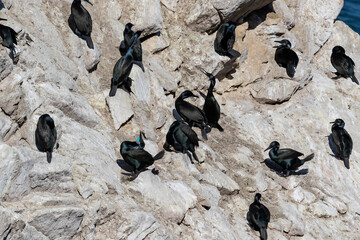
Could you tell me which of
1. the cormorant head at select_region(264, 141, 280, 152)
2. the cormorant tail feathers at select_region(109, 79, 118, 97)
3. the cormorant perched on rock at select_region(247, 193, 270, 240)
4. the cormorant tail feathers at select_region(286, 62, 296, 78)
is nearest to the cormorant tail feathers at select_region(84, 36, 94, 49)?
the cormorant tail feathers at select_region(109, 79, 118, 97)

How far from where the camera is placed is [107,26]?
16469 mm

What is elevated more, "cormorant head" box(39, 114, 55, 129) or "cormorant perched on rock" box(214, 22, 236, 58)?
"cormorant head" box(39, 114, 55, 129)

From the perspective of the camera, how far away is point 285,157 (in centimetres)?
1606

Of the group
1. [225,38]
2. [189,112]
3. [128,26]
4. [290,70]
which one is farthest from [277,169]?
[128,26]

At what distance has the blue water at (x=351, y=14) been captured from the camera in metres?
36.4

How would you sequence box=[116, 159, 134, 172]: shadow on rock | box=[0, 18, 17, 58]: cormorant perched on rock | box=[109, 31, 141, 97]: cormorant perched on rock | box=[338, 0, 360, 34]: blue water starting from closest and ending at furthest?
box=[0, 18, 17, 58]: cormorant perched on rock
box=[116, 159, 134, 172]: shadow on rock
box=[109, 31, 141, 97]: cormorant perched on rock
box=[338, 0, 360, 34]: blue water

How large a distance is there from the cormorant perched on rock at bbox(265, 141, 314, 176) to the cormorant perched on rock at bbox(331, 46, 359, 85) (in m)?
4.35

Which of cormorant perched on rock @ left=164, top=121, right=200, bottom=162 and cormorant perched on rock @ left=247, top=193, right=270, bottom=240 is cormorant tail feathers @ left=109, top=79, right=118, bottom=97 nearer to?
cormorant perched on rock @ left=164, top=121, right=200, bottom=162

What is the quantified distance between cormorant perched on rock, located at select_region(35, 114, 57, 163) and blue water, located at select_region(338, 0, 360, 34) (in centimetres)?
2717

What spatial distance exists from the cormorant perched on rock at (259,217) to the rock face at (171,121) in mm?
201

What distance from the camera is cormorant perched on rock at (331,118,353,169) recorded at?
17.1 metres

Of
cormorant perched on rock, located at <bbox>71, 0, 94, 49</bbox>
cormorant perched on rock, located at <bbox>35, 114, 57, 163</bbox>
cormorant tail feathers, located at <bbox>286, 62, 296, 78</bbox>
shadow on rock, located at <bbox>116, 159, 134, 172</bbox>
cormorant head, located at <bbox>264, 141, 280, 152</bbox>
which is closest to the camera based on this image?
cormorant perched on rock, located at <bbox>35, 114, 57, 163</bbox>

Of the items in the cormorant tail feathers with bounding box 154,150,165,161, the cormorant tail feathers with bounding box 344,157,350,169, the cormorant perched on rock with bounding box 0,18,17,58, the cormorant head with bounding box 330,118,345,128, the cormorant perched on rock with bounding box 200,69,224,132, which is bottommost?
the cormorant tail feathers with bounding box 344,157,350,169

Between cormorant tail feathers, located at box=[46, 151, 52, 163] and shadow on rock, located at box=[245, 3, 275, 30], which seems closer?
cormorant tail feathers, located at box=[46, 151, 52, 163]
